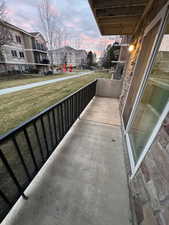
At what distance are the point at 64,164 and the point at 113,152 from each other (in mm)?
985

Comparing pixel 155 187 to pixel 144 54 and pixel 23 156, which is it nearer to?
pixel 23 156

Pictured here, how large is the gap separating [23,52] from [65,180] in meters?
22.6

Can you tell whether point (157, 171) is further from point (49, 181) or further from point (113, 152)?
point (49, 181)

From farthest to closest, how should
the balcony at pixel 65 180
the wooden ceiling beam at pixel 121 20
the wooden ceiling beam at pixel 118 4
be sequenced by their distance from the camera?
the wooden ceiling beam at pixel 121 20 < the wooden ceiling beam at pixel 118 4 < the balcony at pixel 65 180

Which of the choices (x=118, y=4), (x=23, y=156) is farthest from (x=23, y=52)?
(x=23, y=156)

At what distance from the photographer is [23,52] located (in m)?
18.0

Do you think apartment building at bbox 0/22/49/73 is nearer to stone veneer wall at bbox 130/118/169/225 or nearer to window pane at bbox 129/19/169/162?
window pane at bbox 129/19/169/162

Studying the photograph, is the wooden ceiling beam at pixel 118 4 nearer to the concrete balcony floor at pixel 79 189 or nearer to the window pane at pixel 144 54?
the window pane at pixel 144 54

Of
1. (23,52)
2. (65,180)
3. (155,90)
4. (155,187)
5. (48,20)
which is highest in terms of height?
(48,20)

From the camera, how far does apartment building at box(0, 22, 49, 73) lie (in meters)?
15.0

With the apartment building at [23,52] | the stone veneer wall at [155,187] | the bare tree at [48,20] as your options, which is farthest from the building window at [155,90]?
the bare tree at [48,20]

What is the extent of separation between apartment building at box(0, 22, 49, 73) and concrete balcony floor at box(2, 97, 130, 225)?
58.9 feet

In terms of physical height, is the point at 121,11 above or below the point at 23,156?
above

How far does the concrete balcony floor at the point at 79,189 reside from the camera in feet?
3.78
